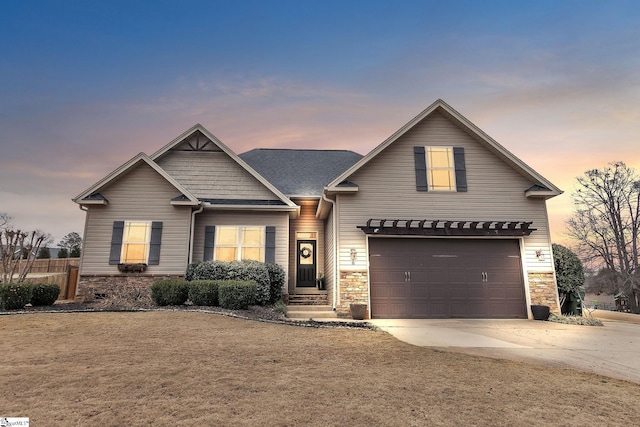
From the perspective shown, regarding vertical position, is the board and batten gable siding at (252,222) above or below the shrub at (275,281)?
above

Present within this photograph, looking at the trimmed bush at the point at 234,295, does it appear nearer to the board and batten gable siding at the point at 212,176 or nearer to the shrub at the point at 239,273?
the shrub at the point at 239,273

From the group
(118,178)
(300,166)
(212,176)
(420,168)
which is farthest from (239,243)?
(420,168)

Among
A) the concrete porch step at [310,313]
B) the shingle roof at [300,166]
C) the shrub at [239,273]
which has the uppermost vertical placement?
the shingle roof at [300,166]

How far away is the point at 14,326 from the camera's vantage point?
7180mm

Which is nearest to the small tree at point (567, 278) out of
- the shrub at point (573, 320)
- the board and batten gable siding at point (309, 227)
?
the shrub at point (573, 320)

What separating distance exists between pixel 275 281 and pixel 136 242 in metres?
5.32

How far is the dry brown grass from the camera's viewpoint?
3.15 metres

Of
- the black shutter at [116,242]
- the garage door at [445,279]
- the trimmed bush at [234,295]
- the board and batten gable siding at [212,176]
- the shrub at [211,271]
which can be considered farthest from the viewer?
the board and batten gable siding at [212,176]

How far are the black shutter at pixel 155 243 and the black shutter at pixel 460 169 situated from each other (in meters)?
10.9

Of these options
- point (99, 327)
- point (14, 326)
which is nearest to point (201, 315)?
point (99, 327)

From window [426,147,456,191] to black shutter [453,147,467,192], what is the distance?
0.36ft

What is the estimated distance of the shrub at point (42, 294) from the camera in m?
10.3

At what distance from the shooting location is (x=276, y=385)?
396cm

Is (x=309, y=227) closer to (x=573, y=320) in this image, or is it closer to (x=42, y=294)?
(x=42, y=294)
